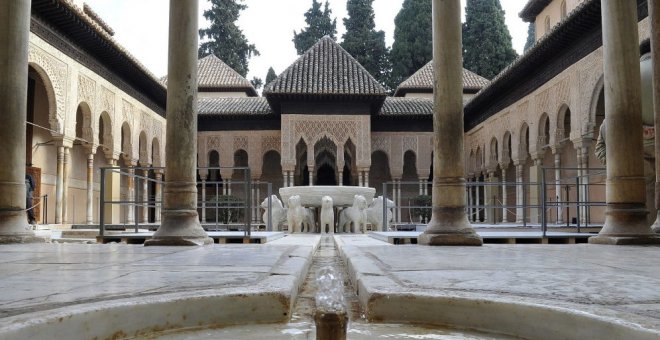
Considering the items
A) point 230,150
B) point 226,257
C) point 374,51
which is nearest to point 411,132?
point 230,150

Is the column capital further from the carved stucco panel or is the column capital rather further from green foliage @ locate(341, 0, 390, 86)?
green foliage @ locate(341, 0, 390, 86)

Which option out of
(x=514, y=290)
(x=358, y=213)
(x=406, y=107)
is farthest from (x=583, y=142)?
(x=514, y=290)

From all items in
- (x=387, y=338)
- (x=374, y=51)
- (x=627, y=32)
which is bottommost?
(x=387, y=338)

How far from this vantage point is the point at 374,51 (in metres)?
40.5

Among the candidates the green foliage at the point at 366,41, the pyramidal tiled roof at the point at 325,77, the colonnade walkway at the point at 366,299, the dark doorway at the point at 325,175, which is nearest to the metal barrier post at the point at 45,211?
the pyramidal tiled roof at the point at 325,77

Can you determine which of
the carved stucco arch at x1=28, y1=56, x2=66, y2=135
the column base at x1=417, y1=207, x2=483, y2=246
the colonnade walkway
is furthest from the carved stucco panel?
the colonnade walkway

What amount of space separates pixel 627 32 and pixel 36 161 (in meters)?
16.1

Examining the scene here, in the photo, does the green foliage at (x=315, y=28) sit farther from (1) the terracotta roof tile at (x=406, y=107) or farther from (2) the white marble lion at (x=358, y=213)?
(2) the white marble lion at (x=358, y=213)

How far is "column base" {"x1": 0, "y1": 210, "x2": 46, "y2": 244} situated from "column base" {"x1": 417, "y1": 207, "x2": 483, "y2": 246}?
4.51 metres

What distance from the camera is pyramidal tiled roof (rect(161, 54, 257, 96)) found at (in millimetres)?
32625

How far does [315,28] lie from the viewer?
4469 cm

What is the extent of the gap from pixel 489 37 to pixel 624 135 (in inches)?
1200

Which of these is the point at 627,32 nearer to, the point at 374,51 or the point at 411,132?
the point at 411,132

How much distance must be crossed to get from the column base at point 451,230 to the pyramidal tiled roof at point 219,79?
2761 centimetres
